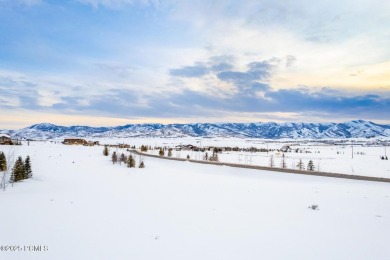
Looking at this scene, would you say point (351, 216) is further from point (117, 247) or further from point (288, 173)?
point (288, 173)

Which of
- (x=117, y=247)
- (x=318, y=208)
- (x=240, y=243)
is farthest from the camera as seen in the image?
(x=318, y=208)

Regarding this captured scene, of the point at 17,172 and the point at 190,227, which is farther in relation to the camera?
the point at 17,172

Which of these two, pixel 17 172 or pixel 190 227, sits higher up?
pixel 17 172

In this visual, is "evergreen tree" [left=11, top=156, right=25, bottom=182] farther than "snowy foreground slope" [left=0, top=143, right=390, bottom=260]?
Yes

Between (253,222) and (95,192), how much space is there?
29.2 feet

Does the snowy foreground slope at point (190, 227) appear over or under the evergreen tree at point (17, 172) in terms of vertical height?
under

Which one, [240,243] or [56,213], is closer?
[240,243]

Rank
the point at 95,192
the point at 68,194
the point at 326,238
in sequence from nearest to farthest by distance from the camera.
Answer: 1. the point at 326,238
2. the point at 68,194
3. the point at 95,192

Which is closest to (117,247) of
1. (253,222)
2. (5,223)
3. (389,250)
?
(5,223)

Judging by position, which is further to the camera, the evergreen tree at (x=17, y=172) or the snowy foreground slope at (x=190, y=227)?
the evergreen tree at (x=17, y=172)

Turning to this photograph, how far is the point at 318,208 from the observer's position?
43.7 ft

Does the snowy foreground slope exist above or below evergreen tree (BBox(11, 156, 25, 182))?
below

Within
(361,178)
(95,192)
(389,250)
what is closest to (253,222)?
(389,250)

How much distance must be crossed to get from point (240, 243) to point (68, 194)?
32.2 ft
